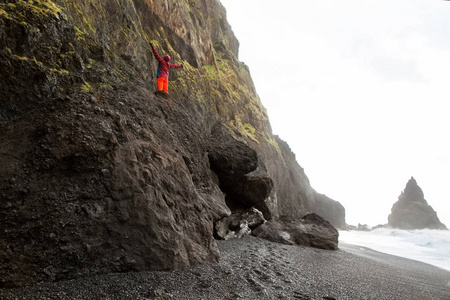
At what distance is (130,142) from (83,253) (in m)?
1.97

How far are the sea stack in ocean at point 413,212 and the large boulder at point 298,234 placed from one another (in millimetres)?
64112

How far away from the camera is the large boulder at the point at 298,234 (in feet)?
29.4

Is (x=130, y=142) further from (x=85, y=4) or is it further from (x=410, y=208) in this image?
(x=410, y=208)

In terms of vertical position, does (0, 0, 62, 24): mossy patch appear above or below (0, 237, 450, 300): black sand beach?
above

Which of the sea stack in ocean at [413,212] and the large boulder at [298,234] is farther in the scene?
the sea stack in ocean at [413,212]

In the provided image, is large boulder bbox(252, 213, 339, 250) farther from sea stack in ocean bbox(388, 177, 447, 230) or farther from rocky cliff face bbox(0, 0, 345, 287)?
sea stack in ocean bbox(388, 177, 447, 230)

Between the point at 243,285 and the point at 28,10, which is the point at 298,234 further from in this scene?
the point at 28,10

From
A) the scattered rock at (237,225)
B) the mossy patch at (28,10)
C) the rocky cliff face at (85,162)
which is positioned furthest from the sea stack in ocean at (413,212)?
the mossy patch at (28,10)

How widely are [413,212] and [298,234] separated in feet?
220

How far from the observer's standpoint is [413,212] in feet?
190

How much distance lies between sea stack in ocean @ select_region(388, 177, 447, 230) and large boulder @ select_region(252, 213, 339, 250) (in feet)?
210

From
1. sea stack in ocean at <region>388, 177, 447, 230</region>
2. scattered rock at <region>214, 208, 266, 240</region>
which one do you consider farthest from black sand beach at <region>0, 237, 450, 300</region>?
sea stack in ocean at <region>388, 177, 447, 230</region>

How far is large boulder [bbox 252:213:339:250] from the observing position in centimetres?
895

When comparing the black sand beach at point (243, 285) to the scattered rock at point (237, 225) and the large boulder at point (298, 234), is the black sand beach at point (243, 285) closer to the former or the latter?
the scattered rock at point (237, 225)
